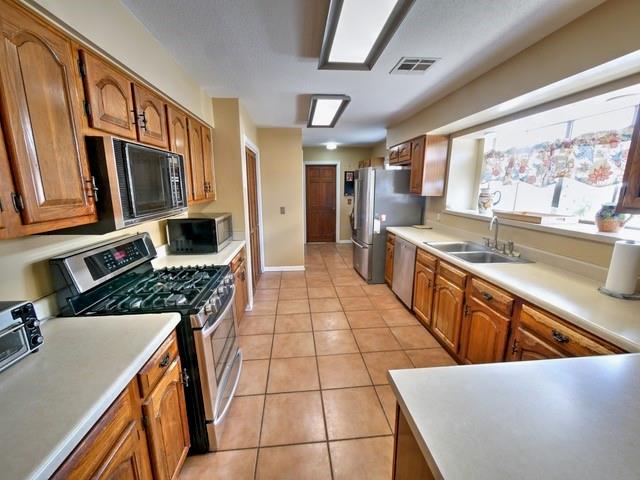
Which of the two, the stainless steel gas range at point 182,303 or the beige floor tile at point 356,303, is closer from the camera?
the stainless steel gas range at point 182,303

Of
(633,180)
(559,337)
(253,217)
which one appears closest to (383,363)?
(559,337)

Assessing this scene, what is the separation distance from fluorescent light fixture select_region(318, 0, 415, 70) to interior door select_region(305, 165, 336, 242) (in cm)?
459

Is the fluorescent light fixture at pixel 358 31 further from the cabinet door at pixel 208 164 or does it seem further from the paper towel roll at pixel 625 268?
the paper towel roll at pixel 625 268

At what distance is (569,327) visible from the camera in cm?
130

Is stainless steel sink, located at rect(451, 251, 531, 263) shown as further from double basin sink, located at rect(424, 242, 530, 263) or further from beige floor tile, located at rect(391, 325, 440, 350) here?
beige floor tile, located at rect(391, 325, 440, 350)

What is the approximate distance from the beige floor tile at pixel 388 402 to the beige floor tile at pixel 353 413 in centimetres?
3

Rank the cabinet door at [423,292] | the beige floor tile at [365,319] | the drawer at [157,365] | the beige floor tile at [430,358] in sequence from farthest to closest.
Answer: the beige floor tile at [365,319] → the cabinet door at [423,292] → the beige floor tile at [430,358] → the drawer at [157,365]

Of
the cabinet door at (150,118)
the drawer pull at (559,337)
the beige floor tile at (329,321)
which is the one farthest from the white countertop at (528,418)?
the beige floor tile at (329,321)

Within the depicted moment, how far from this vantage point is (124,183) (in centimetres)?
130

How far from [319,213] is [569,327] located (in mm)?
5821

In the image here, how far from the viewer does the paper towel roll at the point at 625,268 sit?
4.57 ft

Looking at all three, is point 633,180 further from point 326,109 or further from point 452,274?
point 326,109

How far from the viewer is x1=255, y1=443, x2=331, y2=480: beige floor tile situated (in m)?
1.43

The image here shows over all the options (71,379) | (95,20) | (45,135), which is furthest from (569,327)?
(95,20)
